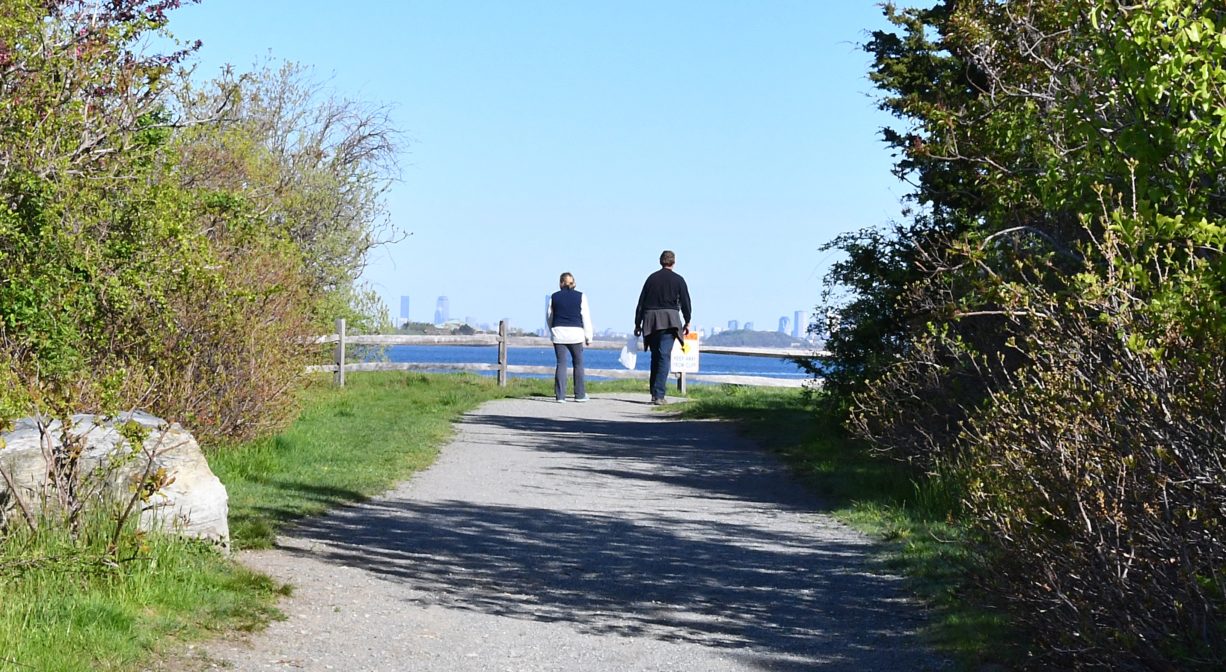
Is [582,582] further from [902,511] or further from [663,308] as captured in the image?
[663,308]

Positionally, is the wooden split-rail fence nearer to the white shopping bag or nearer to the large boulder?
the white shopping bag

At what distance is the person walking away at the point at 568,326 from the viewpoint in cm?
2277

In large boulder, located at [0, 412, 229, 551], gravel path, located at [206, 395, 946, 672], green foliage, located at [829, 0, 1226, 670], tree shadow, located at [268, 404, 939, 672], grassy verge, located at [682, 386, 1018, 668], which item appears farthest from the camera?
large boulder, located at [0, 412, 229, 551]

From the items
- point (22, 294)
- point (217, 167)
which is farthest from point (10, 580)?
point (217, 167)

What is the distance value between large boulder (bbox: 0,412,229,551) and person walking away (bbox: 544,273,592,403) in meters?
14.1

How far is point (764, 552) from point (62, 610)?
4.86m

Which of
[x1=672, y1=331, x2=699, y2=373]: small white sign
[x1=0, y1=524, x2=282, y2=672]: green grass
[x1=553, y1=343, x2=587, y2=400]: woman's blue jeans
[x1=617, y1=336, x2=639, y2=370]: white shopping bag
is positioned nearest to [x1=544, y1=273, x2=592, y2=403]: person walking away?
[x1=553, y1=343, x2=587, y2=400]: woman's blue jeans

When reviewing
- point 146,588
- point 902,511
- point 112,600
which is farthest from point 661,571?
point 112,600

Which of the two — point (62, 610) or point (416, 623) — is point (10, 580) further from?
point (416, 623)

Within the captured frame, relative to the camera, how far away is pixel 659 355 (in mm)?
22891

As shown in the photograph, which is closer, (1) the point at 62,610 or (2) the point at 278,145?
(1) the point at 62,610

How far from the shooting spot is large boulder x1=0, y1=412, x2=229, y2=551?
7941 millimetres

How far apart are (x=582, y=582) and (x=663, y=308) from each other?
13817mm

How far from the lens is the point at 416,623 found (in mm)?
7434
